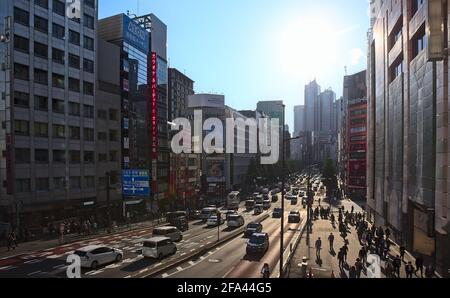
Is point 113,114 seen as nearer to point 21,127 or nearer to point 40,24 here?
point 40,24

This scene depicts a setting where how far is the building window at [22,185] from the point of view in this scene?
41719mm

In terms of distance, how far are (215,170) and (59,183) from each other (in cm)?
5842

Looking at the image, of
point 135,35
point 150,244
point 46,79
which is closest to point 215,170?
point 135,35

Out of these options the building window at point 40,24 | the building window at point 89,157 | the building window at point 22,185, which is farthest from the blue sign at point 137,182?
the building window at point 40,24

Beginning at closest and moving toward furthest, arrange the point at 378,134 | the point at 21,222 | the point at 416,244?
the point at 416,244, the point at 21,222, the point at 378,134

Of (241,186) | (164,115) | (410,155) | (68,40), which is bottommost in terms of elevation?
(241,186)

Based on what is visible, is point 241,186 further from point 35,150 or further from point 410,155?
point 410,155

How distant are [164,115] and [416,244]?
166 feet

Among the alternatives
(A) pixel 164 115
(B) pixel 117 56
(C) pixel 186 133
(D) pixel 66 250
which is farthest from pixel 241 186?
(D) pixel 66 250

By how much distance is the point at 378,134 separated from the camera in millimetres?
48781

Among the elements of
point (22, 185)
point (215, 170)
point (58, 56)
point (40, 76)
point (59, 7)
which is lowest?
point (215, 170)

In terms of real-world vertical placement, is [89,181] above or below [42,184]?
below

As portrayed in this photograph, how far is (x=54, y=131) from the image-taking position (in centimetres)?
4741

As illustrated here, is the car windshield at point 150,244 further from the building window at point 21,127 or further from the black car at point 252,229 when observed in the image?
the building window at point 21,127
